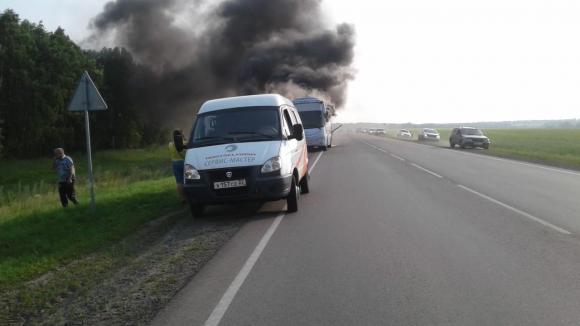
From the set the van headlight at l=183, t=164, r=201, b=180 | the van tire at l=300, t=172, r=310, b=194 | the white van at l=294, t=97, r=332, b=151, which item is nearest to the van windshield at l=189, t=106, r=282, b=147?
the van headlight at l=183, t=164, r=201, b=180

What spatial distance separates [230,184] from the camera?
29.2ft

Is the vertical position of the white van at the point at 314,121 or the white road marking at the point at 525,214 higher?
the white van at the point at 314,121

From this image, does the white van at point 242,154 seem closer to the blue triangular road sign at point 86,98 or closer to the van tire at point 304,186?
the van tire at point 304,186

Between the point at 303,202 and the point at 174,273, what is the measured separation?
5.46 meters

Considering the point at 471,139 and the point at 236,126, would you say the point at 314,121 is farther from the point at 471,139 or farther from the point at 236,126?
the point at 236,126

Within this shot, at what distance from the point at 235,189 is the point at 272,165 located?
2.43ft

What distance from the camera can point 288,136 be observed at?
402 inches

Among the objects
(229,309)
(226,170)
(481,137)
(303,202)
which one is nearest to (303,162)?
(303,202)

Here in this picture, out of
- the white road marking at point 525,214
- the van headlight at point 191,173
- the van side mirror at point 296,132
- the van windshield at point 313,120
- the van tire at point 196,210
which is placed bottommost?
the white road marking at point 525,214

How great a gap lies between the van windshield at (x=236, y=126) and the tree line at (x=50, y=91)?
33.5m

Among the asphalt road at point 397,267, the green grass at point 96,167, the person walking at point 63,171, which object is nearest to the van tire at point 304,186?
the asphalt road at point 397,267

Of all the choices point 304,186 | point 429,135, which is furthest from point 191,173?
point 429,135

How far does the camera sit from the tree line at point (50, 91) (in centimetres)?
4450

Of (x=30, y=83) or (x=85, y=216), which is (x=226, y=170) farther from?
(x=30, y=83)
